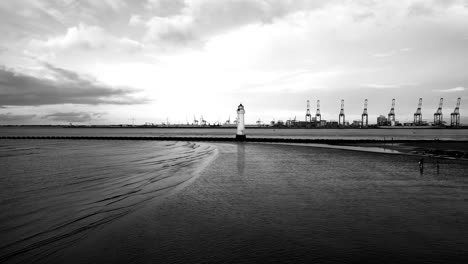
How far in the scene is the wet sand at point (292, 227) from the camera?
630 centimetres

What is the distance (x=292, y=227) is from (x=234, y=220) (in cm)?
181

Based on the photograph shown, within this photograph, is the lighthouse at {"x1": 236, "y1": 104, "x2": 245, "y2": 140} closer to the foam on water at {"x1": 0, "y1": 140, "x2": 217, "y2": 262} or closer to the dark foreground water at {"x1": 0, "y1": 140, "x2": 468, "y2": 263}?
the foam on water at {"x1": 0, "y1": 140, "x2": 217, "y2": 262}

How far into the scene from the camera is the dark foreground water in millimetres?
6367

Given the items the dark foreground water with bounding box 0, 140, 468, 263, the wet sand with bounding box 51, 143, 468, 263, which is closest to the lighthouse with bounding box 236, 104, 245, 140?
the dark foreground water with bounding box 0, 140, 468, 263

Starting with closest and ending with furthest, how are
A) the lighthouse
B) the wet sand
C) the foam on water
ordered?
the wet sand
the foam on water
the lighthouse

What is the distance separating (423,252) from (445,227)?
2.37 metres

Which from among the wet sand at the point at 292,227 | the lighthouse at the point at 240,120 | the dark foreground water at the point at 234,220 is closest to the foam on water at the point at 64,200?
the dark foreground water at the point at 234,220

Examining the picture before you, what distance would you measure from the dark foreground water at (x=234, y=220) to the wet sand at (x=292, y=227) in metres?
0.03

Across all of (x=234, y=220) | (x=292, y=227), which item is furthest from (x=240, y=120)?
(x=292, y=227)

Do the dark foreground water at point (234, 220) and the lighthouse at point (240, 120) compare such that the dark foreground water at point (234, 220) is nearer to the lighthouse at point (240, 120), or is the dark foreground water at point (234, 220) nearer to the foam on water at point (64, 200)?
the foam on water at point (64, 200)

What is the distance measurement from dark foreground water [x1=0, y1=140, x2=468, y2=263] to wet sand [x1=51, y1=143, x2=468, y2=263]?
28mm

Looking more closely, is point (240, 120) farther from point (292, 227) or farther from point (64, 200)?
point (292, 227)

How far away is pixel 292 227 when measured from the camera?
8.16 metres

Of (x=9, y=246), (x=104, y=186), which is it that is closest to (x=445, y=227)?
(x=9, y=246)
